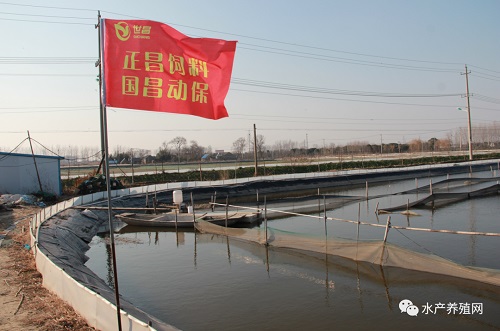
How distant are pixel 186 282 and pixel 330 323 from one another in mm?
4830

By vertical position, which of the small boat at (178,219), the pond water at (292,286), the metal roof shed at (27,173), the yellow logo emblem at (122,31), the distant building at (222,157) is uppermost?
the yellow logo emblem at (122,31)

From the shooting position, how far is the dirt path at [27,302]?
7.02 m

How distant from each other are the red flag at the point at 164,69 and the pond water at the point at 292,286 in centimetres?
535

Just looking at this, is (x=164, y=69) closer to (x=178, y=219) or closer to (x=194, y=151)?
(x=178, y=219)

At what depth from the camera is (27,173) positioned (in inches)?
1080

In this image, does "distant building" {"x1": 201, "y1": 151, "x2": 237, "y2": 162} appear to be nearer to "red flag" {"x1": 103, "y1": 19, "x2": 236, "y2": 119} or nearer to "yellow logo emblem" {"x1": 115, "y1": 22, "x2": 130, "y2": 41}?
"red flag" {"x1": 103, "y1": 19, "x2": 236, "y2": 119}

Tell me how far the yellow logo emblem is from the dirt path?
4.72 metres

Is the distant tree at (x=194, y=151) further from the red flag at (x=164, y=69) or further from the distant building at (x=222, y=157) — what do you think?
the red flag at (x=164, y=69)

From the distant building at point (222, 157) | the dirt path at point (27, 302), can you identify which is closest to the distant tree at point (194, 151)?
the distant building at point (222, 157)

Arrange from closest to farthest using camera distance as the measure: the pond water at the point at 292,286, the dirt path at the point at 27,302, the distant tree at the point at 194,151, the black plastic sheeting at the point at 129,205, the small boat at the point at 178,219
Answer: the dirt path at the point at 27,302 < the pond water at the point at 292,286 < the black plastic sheeting at the point at 129,205 < the small boat at the point at 178,219 < the distant tree at the point at 194,151

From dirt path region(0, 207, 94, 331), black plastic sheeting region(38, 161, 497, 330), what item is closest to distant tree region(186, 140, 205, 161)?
black plastic sheeting region(38, 161, 497, 330)

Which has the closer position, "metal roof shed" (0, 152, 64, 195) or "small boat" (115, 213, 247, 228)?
"small boat" (115, 213, 247, 228)

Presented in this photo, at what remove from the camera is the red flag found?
16.9 feet

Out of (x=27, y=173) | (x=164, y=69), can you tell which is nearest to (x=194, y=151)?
(x=27, y=173)
